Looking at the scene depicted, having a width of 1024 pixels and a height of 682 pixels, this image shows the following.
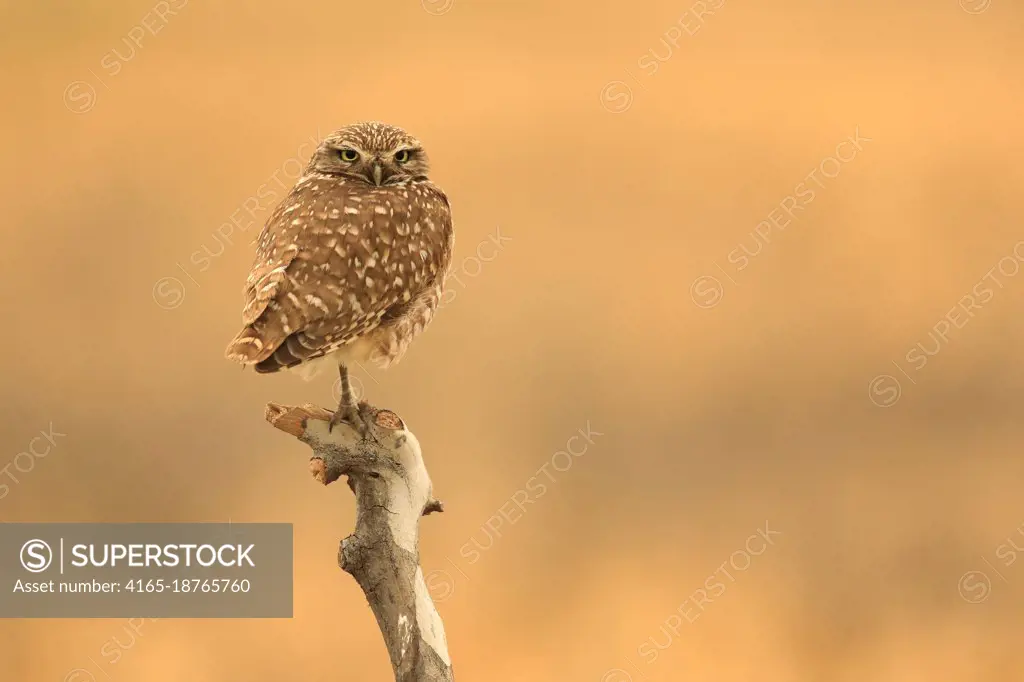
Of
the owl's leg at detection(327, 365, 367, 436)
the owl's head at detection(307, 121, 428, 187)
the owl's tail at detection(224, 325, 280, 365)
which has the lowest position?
the owl's tail at detection(224, 325, 280, 365)

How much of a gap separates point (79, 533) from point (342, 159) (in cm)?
247

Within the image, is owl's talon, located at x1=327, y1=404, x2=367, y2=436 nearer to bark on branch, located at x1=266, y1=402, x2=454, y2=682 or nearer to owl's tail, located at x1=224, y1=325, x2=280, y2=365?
bark on branch, located at x1=266, y1=402, x2=454, y2=682

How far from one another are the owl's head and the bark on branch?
2.43 ft

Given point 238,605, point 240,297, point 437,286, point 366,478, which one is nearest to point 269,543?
point 238,605

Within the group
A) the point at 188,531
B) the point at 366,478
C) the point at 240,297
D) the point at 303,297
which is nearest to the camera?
the point at 303,297

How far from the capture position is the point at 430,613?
3004 millimetres

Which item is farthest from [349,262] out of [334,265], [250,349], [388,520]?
[388,520]

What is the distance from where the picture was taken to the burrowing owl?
2.93m

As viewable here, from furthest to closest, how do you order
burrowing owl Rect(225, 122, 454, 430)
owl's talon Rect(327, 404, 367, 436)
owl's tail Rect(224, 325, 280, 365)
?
1. owl's talon Rect(327, 404, 367, 436)
2. burrowing owl Rect(225, 122, 454, 430)
3. owl's tail Rect(224, 325, 280, 365)

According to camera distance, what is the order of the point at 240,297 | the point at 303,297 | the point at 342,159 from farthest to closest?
the point at 240,297, the point at 342,159, the point at 303,297

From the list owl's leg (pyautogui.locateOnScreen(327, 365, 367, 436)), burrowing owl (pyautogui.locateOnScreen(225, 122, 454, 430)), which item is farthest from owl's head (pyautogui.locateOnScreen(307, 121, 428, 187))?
owl's leg (pyautogui.locateOnScreen(327, 365, 367, 436))

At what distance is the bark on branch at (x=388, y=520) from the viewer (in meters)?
2.96

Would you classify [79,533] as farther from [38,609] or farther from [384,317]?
[384,317]

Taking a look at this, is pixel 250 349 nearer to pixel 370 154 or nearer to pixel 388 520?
pixel 388 520
